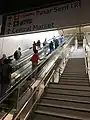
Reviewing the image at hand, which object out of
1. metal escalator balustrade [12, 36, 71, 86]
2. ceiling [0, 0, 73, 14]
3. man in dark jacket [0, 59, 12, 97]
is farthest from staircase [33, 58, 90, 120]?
ceiling [0, 0, 73, 14]

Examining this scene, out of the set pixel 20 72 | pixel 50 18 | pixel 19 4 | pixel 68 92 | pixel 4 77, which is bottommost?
pixel 68 92

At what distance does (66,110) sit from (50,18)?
7.23ft

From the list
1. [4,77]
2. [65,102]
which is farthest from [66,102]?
[4,77]

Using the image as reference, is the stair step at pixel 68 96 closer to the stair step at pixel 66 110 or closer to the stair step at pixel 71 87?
the stair step at pixel 71 87

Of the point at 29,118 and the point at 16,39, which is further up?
the point at 16,39

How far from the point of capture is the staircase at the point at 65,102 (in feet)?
12.5

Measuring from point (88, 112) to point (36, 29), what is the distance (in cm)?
217

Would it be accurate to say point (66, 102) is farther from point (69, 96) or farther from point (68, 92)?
point (68, 92)

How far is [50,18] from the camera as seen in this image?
2861mm

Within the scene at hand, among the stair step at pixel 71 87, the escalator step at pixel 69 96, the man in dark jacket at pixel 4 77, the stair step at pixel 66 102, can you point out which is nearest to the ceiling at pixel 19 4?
the man in dark jacket at pixel 4 77

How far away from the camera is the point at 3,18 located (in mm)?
3322

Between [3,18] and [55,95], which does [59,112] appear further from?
[3,18]

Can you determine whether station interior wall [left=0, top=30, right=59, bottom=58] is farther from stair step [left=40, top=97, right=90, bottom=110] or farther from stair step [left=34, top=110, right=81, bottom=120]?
stair step [left=34, top=110, right=81, bottom=120]

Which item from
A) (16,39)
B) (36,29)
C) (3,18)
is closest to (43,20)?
(36,29)
